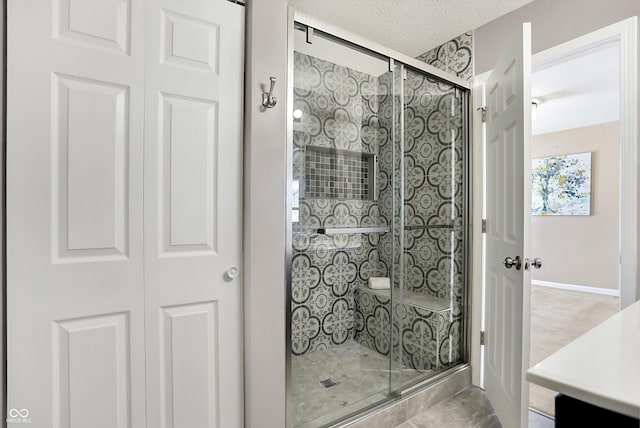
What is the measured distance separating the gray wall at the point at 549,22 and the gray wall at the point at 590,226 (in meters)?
3.94

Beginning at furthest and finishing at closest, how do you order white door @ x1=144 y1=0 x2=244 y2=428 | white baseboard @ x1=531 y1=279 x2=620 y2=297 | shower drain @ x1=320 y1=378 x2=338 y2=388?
1. white baseboard @ x1=531 y1=279 x2=620 y2=297
2. shower drain @ x1=320 y1=378 x2=338 y2=388
3. white door @ x1=144 y1=0 x2=244 y2=428

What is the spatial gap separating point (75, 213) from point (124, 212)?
132mm

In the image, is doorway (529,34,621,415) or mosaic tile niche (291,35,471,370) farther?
doorway (529,34,621,415)

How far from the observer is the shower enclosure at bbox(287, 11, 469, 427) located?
1.66 meters

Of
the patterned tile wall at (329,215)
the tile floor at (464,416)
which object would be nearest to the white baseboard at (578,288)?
the tile floor at (464,416)

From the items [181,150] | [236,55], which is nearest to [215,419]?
[181,150]

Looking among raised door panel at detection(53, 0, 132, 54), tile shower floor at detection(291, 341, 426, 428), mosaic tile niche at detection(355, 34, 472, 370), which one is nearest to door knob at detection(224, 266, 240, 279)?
tile shower floor at detection(291, 341, 426, 428)

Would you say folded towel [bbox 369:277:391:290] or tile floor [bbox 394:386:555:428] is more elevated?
folded towel [bbox 369:277:391:290]

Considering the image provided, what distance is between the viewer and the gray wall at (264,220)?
1.30 meters

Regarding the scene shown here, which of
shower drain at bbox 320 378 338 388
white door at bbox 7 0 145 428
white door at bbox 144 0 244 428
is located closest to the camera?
white door at bbox 7 0 145 428

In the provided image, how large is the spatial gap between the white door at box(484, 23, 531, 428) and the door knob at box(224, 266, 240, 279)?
126 cm

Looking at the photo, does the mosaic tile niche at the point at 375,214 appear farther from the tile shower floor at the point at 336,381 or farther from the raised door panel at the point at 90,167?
the raised door panel at the point at 90,167

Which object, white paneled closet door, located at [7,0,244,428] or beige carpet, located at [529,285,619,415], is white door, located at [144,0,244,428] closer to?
white paneled closet door, located at [7,0,244,428]

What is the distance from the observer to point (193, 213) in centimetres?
123
